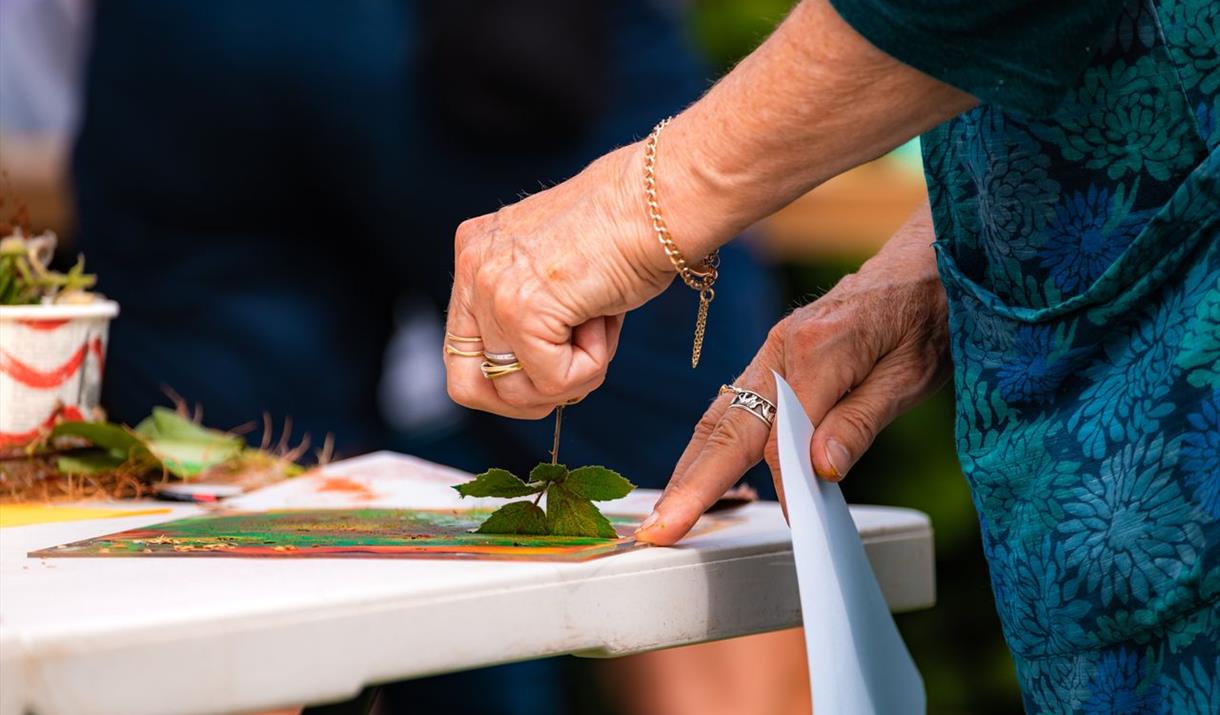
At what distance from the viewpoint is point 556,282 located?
96cm

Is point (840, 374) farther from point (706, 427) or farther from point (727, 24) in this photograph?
point (727, 24)

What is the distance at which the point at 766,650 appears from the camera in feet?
5.76

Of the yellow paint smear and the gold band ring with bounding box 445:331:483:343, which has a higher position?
the gold band ring with bounding box 445:331:483:343

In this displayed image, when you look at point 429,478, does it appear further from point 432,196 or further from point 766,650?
point 432,196

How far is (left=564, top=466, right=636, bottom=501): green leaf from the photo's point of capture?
103cm

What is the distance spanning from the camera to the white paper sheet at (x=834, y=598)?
0.92 meters

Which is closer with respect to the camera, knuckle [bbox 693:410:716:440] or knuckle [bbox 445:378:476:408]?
knuckle [bbox 445:378:476:408]

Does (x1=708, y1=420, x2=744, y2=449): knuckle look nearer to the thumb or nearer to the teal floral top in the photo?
the thumb

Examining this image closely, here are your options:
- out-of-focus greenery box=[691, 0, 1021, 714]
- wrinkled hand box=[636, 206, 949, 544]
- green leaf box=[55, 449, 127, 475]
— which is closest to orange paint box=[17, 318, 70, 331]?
green leaf box=[55, 449, 127, 475]

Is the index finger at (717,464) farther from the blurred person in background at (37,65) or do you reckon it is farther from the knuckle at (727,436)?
the blurred person in background at (37,65)

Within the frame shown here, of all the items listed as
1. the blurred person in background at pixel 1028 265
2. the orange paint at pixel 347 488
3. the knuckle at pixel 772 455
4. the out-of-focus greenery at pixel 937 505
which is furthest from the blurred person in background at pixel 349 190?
the blurred person in background at pixel 1028 265

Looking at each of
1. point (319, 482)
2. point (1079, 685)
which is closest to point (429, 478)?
point (319, 482)

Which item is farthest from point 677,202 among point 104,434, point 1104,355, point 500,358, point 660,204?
point 104,434

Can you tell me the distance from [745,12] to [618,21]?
0.94 metres
